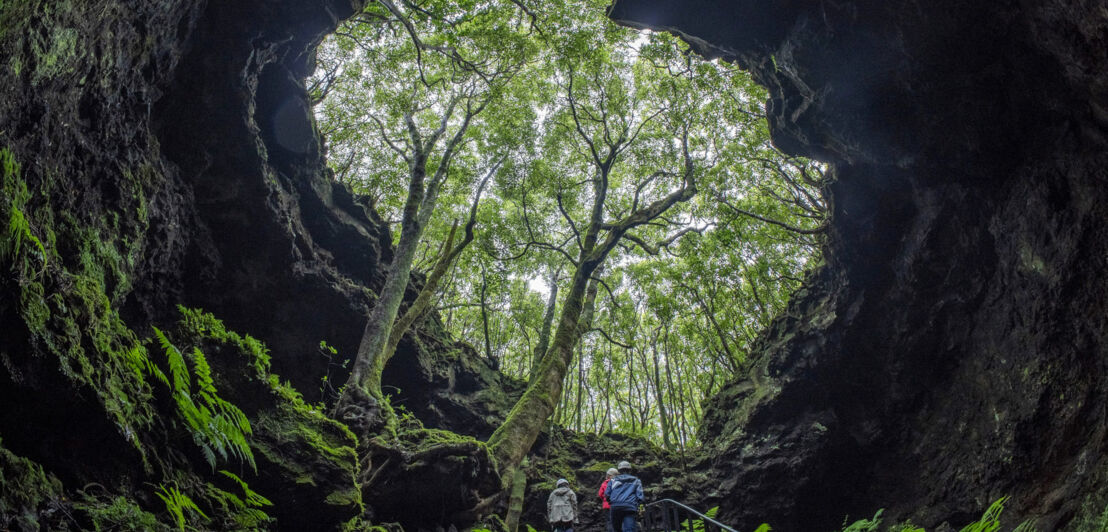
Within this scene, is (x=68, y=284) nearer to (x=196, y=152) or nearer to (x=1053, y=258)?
(x=196, y=152)

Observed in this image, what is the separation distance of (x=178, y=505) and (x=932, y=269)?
1096 centimetres

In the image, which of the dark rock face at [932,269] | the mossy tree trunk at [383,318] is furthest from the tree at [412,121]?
the dark rock face at [932,269]

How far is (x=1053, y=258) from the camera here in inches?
269

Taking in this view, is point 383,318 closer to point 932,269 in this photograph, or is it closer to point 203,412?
point 203,412

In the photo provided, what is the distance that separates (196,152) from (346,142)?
794 centimetres

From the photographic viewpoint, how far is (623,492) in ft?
28.5

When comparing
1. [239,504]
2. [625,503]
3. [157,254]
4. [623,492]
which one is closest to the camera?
[239,504]

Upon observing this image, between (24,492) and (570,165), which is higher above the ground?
(570,165)

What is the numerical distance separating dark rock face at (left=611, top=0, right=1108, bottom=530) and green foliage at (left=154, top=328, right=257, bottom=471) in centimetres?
866

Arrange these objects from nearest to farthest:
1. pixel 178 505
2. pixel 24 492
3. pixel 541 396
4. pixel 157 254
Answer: pixel 24 492, pixel 178 505, pixel 157 254, pixel 541 396

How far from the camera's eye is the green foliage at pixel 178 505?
11.8 feet

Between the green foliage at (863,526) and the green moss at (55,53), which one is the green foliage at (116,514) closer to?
the green moss at (55,53)

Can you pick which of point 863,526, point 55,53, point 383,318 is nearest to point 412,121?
point 383,318

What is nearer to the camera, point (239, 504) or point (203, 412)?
point (203, 412)
